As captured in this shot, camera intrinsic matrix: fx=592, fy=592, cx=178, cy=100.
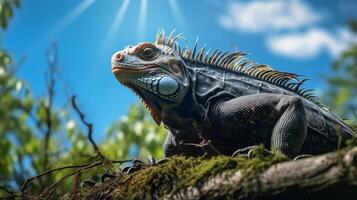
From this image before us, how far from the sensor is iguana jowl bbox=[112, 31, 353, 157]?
4.44 m

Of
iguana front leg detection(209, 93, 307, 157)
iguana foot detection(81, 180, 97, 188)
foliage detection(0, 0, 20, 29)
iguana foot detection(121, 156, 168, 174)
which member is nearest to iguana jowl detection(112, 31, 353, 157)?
iguana front leg detection(209, 93, 307, 157)

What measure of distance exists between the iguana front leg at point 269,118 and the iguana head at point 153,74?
15.5 inches

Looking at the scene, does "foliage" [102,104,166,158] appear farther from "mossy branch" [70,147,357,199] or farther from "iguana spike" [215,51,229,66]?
"mossy branch" [70,147,357,199]

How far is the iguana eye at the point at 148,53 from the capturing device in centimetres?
523

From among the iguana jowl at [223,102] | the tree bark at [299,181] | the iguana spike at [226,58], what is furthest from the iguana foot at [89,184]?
the iguana spike at [226,58]

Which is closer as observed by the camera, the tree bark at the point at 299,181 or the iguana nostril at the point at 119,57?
the tree bark at the point at 299,181

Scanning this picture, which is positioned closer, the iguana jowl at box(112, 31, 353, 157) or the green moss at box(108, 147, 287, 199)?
the green moss at box(108, 147, 287, 199)

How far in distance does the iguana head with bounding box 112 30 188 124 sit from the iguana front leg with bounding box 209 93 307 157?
15.5 inches

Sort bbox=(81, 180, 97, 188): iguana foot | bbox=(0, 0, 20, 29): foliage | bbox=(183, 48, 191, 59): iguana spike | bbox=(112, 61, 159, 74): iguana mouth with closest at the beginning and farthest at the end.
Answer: bbox=(81, 180, 97, 188): iguana foot, bbox=(112, 61, 159, 74): iguana mouth, bbox=(183, 48, 191, 59): iguana spike, bbox=(0, 0, 20, 29): foliage

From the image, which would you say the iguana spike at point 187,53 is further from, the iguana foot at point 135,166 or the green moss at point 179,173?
the green moss at point 179,173

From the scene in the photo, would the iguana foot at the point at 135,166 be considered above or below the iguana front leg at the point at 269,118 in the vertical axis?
below

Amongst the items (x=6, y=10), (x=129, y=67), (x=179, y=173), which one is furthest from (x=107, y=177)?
(x=6, y=10)

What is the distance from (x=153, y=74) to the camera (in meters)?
5.07

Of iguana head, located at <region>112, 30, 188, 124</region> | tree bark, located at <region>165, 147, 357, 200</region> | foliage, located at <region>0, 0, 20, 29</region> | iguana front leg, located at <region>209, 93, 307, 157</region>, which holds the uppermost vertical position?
foliage, located at <region>0, 0, 20, 29</region>
